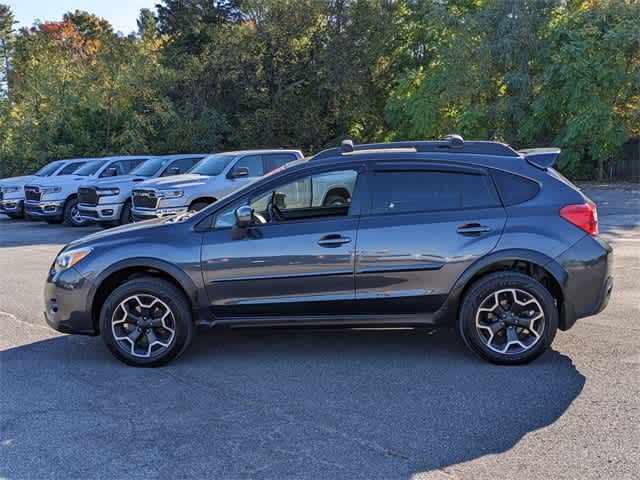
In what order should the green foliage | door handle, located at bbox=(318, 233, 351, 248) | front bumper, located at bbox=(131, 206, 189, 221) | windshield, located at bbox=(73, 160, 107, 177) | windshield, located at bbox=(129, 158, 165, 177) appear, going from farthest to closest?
the green foliage, windshield, located at bbox=(73, 160, 107, 177), windshield, located at bbox=(129, 158, 165, 177), front bumper, located at bbox=(131, 206, 189, 221), door handle, located at bbox=(318, 233, 351, 248)

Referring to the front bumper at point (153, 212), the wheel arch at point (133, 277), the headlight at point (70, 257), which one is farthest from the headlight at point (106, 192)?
the wheel arch at point (133, 277)

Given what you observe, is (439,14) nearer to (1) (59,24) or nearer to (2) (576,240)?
(2) (576,240)

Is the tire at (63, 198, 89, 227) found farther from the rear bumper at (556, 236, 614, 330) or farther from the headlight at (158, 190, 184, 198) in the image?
the rear bumper at (556, 236, 614, 330)

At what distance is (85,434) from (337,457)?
1.61 m

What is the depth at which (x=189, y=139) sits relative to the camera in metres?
32.2

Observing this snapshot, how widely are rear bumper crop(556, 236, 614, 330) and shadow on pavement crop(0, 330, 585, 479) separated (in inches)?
17.2

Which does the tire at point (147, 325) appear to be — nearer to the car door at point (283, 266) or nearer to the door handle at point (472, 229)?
the car door at point (283, 266)

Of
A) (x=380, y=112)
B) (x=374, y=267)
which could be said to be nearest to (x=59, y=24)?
(x=380, y=112)

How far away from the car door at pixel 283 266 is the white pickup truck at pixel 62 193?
13.1 metres

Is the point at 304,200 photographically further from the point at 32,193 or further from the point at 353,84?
the point at 353,84

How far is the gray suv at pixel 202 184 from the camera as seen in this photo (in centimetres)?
1368

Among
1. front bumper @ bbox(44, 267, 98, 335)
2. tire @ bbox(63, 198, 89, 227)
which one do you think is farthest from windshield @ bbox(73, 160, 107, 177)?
front bumper @ bbox(44, 267, 98, 335)

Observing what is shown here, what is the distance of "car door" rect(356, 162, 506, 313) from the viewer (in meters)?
5.29

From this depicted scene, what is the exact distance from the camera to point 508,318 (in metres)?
5.28
